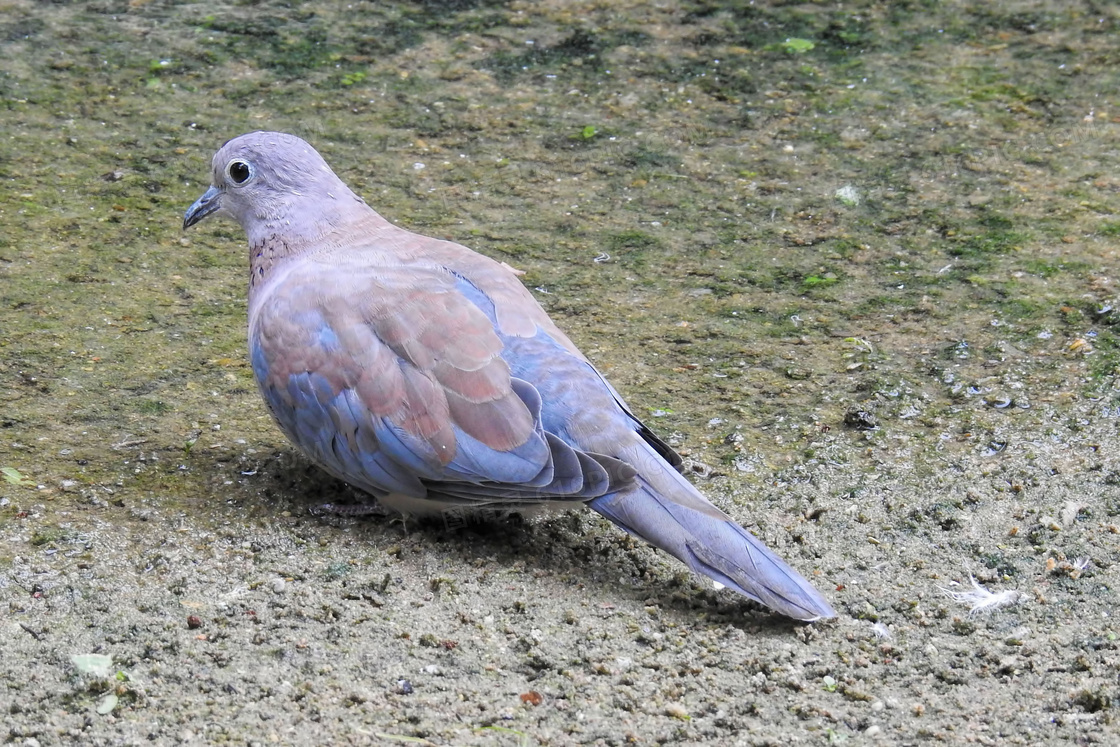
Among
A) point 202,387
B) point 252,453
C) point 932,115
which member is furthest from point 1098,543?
point 932,115

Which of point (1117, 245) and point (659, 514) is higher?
point (659, 514)

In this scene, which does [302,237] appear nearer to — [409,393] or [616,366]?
[409,393]

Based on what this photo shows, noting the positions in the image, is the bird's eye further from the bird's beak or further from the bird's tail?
the bird's tail

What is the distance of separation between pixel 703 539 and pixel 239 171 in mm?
1872

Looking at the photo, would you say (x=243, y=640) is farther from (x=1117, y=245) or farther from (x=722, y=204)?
(x=1117, y=245)

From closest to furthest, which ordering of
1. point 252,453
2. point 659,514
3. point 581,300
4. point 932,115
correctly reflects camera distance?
point 659,514 < point 252,453 < point 581,300 < point 932,115

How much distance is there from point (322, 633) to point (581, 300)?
219 centimetres

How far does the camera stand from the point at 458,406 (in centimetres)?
335

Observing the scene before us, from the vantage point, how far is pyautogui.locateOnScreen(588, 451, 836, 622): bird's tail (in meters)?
3.07

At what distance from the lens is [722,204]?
18.6 ft

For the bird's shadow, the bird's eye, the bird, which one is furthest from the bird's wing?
the bird's eye

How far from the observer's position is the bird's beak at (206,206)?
4004mm

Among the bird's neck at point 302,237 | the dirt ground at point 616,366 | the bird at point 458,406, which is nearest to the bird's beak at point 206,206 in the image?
the bird's neck at point 302,237

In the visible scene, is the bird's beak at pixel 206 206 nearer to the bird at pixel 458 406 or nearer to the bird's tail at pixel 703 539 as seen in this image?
the bird at pixel 458 406
